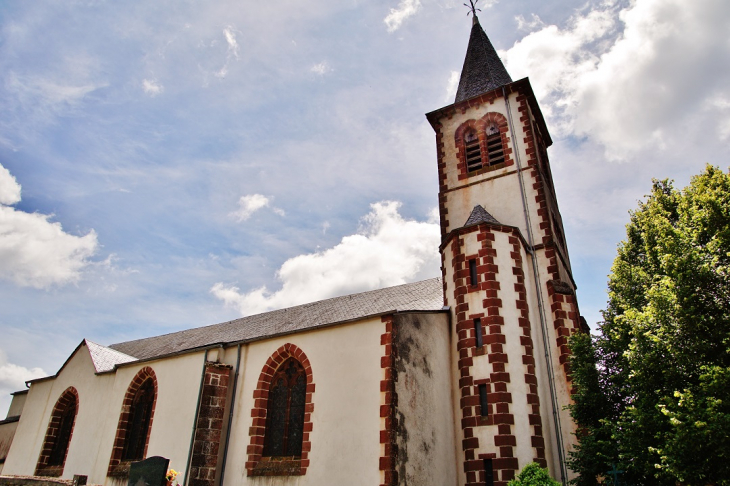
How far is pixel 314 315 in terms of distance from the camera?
1828 centimetres

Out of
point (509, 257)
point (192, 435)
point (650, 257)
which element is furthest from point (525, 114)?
point (192, 435)

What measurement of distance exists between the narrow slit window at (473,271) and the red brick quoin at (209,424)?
8.23 m

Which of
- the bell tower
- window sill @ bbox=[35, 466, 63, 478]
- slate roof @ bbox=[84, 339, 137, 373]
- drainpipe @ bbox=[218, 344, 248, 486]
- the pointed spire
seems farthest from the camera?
the pointed spire

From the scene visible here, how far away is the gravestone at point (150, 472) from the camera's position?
10.0m

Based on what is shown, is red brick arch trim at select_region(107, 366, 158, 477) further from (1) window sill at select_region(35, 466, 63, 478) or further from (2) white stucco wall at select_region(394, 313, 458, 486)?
(2) white stucco wall at select_region(394, 313, 458, 486)

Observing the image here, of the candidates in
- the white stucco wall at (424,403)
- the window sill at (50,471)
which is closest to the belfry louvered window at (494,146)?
the white stucco wall at (424,403)

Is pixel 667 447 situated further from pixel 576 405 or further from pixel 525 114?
pixel 525 114

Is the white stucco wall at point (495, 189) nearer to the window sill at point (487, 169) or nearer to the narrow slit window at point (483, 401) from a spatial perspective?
the window sill at point (487, 169)

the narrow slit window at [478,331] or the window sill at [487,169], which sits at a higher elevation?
the window sill at [487,169]

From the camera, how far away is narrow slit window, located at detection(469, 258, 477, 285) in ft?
46.2

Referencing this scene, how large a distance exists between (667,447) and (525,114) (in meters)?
13.1

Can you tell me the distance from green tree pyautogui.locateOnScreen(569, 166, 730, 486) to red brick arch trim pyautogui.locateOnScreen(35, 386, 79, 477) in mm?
19022

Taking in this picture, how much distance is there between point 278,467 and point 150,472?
372 centimetres

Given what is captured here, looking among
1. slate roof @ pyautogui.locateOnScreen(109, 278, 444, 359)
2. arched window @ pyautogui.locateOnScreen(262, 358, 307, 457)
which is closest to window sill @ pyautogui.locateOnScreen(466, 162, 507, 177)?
slate roof @ pyautogui.locateOnScreen(109, 278, 444, 359)
